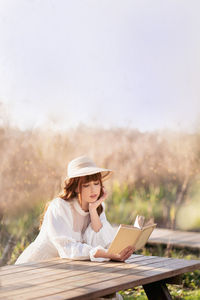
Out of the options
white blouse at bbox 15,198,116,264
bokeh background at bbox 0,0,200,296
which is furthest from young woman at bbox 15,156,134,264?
bokeh background at bbox 0,0,200,296

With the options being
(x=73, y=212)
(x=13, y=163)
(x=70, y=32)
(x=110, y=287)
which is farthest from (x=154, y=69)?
(x=110, y=287)

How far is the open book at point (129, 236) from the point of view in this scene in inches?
89.7

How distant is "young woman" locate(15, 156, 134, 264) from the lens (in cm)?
263

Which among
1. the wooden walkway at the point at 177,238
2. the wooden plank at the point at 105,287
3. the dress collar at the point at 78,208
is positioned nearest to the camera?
the wooden plank at the point at 105,287

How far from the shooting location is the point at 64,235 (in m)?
2.56

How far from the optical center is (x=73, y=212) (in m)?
2.73

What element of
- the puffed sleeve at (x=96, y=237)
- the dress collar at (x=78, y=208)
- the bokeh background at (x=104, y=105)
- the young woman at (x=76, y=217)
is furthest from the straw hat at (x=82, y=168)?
the bokeh background at (x=104, y=105)

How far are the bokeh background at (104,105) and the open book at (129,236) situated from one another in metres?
2.11

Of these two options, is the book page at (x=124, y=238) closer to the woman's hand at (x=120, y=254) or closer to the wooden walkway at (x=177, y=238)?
the woman's hand at (x=120, y=254)

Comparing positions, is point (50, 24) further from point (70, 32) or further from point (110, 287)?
point (110, 287)

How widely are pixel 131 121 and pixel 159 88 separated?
504 millimetres

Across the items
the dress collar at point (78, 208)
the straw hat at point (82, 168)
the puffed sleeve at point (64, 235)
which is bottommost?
the puffed sleeve at point (64, 235)

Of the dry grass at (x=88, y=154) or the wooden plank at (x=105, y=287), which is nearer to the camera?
the wooden plank at (x=105, y=287)

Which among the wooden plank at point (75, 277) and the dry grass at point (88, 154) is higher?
the dry grass at point (88, 154)
